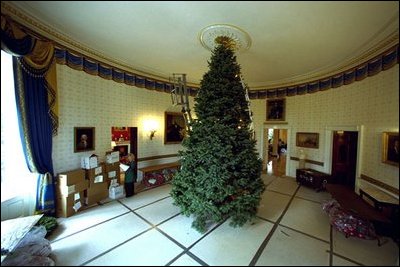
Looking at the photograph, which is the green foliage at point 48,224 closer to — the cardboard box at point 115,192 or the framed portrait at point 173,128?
the cardboard box at point 115,192

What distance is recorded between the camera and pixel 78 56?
439cm

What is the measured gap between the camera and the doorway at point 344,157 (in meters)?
5.62

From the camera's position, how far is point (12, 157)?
3.00 meters

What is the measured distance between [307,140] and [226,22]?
5.58 m

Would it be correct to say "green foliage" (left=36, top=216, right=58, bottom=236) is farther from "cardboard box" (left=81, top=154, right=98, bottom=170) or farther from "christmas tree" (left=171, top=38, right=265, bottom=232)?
"christmas tree" (left=171, top=38, right=265, bottom=232)

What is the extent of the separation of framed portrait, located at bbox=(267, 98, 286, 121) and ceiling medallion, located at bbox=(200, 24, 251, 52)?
4084 mm

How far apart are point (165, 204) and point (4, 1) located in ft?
15.0

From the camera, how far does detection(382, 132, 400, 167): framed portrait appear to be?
2592mm

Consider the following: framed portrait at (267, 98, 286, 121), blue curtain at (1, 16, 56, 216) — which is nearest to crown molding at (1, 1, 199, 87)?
blue curtain at (1, 16, 56, 216)

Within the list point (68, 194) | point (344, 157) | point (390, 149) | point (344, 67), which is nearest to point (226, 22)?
point (390, 149)

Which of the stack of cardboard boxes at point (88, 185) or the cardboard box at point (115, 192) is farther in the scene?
the cardboard box at point (115, 192)

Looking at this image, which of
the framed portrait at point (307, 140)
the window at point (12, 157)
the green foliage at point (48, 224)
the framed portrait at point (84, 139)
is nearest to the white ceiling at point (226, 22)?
the window at point (12, 157)

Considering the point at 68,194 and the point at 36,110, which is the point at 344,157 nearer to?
the point at 68,194

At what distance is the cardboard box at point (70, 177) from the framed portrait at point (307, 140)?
7415 millimetres
